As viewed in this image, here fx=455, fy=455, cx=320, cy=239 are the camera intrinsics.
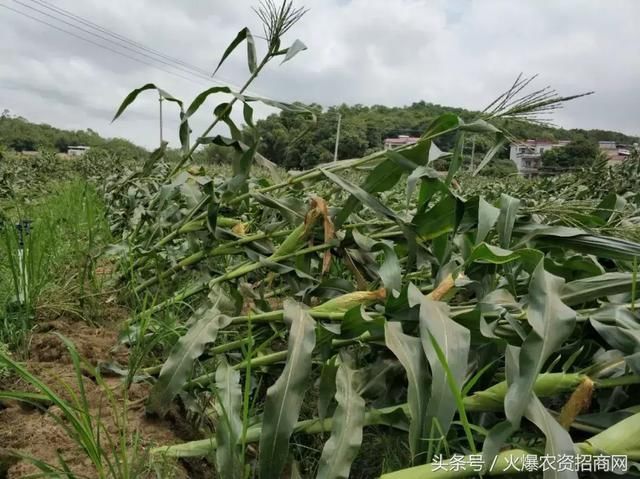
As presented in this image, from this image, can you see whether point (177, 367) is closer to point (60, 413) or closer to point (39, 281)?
point (60, 413)

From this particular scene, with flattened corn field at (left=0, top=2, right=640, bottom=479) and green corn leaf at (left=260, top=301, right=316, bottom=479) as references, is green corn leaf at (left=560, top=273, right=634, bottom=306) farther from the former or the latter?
green corn leaf at (left=260, top=301, right=316, bottom=479)

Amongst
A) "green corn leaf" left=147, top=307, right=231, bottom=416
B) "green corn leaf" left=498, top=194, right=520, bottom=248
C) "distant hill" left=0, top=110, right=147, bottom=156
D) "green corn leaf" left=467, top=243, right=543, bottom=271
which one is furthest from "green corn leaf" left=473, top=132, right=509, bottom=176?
"distant hill" left=0, top=110, right=147, bottom=156

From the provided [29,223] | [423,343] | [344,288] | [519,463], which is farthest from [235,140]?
[519,463]

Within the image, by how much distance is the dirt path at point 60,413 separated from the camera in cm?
70

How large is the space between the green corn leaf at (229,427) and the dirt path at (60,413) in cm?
9

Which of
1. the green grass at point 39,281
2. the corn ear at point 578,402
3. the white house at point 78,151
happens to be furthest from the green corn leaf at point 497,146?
the white house at point 78,151

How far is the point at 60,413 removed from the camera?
2.65ft

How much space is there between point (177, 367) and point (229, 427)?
179 mm

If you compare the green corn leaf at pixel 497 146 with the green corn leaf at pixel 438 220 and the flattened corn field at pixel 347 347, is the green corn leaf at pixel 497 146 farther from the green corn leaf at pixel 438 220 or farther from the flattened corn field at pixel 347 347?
the green corn leaf at pixel 438 220

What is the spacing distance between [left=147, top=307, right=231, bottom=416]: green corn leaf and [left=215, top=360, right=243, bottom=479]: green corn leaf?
58 millimetres

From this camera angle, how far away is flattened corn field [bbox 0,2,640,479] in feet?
1.94

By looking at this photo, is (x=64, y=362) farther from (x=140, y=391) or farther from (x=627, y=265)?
(x=627, y=265)

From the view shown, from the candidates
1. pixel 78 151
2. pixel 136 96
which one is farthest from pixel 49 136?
pixel 136 96

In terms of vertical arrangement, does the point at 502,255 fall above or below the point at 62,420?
above
